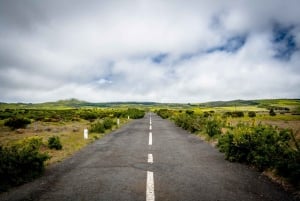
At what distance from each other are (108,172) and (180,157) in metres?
3.84

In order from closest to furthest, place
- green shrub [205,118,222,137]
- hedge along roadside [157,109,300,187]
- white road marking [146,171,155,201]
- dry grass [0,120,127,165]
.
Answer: white road marking [146,171,155,201] < hedge along roadside [157,109,300,187] < dry grass [0,120,127,165] < green shrub [205,118,222,137]

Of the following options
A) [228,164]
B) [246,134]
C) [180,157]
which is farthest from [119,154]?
[246,134]

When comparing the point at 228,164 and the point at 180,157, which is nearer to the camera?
the point at 228,164

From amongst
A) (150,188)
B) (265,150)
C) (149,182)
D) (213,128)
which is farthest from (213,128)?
(150,188)

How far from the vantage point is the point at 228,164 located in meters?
9.58

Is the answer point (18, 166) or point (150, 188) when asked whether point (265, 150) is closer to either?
point (150, 188)

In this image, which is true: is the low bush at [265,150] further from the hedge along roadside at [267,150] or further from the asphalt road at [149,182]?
the asphalt road at [149,182]

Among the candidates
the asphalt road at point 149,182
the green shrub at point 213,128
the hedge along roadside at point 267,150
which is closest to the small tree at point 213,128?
the green shrub at point 213,128

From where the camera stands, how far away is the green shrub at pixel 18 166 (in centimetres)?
688

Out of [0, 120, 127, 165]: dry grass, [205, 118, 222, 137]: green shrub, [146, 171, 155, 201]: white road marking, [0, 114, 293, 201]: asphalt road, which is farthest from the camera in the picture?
[205, 118, 222, 137]: green shrub

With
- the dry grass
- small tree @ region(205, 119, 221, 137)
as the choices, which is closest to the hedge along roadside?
small tree @ region(205, 119, 221, 137)

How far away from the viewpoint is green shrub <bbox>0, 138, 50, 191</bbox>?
22.6 feet

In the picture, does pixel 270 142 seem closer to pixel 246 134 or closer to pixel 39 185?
pixel 246 134

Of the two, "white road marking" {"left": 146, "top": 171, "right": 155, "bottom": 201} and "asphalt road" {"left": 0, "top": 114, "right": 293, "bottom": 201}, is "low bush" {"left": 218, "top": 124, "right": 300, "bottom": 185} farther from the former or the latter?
"white road marking" {"left": 146, "top": 171, "right": 155, "bottom": 201}
